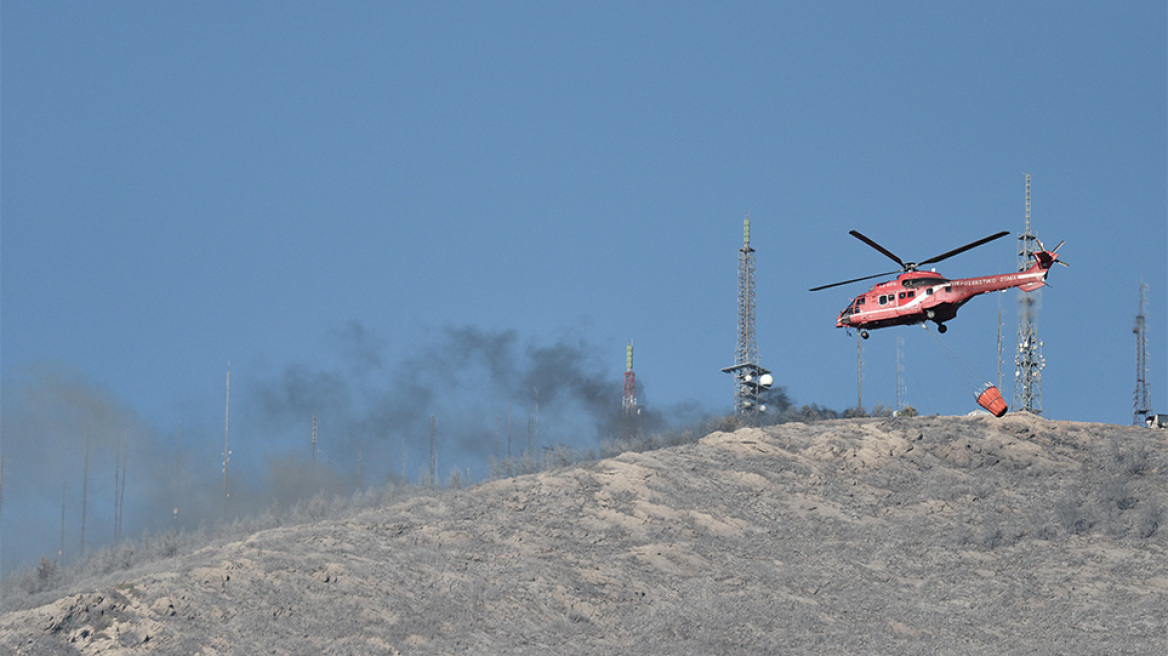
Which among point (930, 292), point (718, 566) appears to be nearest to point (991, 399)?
point (930, 292)

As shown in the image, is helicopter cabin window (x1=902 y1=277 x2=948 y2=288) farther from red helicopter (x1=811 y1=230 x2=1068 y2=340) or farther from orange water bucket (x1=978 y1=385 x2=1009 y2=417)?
orange water bucket (x1=978 y1=385 x2=1009 y2=417)

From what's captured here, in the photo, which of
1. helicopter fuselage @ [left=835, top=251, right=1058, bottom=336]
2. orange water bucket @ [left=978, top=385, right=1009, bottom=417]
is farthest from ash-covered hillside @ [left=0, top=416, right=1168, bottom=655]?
helicopter fuselage @ [left=835, top=251, right=1058, bottom=336]

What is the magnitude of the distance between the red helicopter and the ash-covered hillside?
8894mm

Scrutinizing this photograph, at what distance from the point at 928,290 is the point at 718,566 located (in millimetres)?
12242

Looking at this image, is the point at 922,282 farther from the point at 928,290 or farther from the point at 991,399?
the point at 991,399

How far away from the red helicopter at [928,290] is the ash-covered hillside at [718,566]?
350 inches

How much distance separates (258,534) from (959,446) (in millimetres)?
32007

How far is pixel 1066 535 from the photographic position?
46188mm

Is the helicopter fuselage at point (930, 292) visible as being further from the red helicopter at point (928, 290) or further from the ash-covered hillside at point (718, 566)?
the ash-covered hillside at point (718, 566)

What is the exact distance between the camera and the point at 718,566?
1671 inches

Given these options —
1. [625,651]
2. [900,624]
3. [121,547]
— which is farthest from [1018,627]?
[121,547]

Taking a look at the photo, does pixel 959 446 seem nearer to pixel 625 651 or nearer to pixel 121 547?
pixel 625 651

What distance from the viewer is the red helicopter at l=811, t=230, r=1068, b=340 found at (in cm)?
4144

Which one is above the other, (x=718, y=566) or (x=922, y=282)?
(x=922, y=282)
